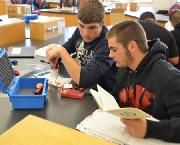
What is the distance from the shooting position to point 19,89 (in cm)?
125

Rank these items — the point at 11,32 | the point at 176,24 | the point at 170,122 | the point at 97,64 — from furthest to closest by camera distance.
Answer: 1. the point at 176,24
2. the point at 11,32
3. the point at 97,64
4. the point at 170,122

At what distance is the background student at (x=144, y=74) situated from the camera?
3.40 feet

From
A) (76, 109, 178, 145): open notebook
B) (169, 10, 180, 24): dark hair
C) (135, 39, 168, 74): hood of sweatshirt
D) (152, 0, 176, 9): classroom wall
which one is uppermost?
(152, 0, 176, 9): classroom wall

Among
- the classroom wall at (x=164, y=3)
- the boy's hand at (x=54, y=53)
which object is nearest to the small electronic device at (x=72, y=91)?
the boy's hand at (x=54, y=53)

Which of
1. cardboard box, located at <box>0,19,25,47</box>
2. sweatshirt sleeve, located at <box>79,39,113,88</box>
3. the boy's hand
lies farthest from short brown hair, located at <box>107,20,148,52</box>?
cardboard box, located at <box>0,19,25,47</box>

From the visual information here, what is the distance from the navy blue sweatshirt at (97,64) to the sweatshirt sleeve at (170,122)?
1.33ft

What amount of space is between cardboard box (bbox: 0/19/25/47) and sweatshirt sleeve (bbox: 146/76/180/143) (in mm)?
1617

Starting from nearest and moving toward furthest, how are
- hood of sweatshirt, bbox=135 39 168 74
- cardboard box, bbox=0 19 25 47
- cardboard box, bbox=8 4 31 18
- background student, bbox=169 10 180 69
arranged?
hood of sweatshirt, bbox=135 39 168 74 < cardboard box, bbox=0 19 25 47 < background student, bbox=169 10 180 69 < cardboard box, bbox=8 4 31 18

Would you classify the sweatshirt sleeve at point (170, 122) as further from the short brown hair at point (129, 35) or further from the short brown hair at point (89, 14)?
the short brown hair at point (89, 14)

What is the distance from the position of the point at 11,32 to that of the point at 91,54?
3.61ft

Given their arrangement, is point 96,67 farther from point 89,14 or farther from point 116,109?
point 116,109

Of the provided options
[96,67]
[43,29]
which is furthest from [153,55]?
[43,29]

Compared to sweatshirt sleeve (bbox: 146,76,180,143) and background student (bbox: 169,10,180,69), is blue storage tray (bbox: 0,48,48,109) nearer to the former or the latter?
sweatshirt sleeve (bbox: 146,76,180,143)

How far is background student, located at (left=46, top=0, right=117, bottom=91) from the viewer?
1292mm
